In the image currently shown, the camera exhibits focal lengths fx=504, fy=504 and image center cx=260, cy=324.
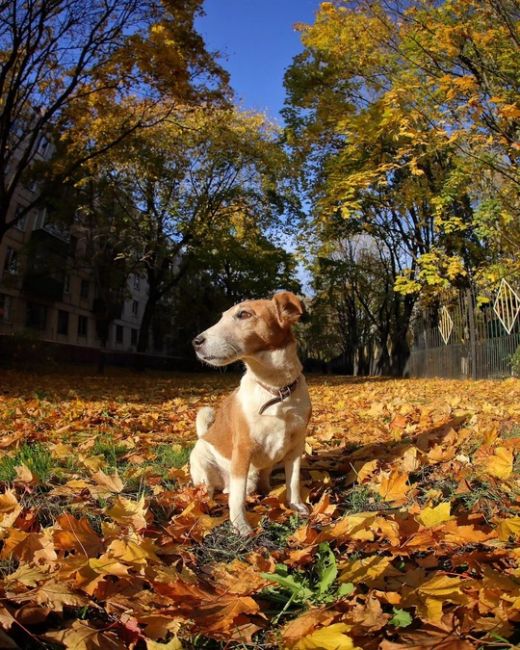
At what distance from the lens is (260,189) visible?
24672mm

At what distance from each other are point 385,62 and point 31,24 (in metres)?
7.31

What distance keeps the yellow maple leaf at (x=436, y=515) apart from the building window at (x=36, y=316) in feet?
109

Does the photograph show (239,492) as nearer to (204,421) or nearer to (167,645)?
(204,421)

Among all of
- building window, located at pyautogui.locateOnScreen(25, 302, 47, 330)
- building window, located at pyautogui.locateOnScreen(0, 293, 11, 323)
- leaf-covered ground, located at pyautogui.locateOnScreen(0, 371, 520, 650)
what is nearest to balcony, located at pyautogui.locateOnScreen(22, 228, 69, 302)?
building window, located at pyautogui.locateOnScreen(25, 302, 47, 330)

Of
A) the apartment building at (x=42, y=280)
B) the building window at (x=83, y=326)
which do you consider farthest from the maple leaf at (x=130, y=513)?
the building window at (x=83, y=326)

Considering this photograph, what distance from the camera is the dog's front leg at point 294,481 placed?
2710mm

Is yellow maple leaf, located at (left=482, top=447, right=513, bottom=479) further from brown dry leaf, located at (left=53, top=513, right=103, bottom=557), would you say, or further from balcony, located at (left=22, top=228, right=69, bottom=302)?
balcony, located at (left=22, top=228, right=69, bottom=302)

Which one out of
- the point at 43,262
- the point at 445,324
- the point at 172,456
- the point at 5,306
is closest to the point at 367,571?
the point at 172,456

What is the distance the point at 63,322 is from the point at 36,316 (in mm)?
2966

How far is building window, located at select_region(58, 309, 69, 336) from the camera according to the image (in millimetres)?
34938

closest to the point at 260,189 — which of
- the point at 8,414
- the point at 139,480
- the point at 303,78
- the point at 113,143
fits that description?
the point at 303,78

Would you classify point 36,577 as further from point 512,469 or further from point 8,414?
point 8,414

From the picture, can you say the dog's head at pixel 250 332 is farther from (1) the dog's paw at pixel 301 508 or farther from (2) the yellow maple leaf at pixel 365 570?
(2) the yellow maple leaf at pixel 365 570

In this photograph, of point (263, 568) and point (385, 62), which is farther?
point (385, 62)
